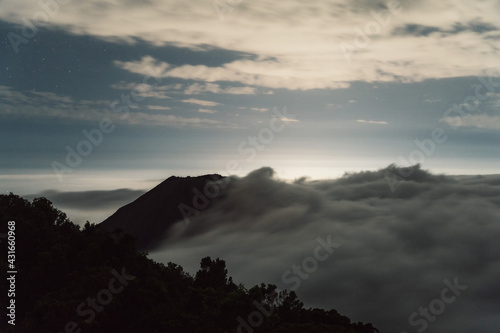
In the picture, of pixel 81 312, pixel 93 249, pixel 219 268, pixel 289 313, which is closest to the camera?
pixel 81 312

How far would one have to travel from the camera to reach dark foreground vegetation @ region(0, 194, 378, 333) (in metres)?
41.4

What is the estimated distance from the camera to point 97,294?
141 ft

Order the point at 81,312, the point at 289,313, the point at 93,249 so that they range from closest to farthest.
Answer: the point at 81,312 → the point at 93,249 → the point at 289,313

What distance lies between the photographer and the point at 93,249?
56000 mm

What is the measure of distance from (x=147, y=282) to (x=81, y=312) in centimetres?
1098

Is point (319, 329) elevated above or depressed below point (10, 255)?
below

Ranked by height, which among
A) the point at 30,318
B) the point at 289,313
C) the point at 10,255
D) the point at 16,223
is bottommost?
the point at 289,313

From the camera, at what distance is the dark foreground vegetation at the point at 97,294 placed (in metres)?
41.4

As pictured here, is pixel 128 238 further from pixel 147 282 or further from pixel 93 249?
pixel 147 282

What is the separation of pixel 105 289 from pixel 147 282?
7290mm

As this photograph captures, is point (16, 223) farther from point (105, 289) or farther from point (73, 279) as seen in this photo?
point (105, 289)

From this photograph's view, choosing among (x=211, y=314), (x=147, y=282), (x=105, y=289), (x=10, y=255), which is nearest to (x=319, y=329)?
(x=211, y=314)

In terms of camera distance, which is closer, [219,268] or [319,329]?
[319,329]

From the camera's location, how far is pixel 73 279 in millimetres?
48031
